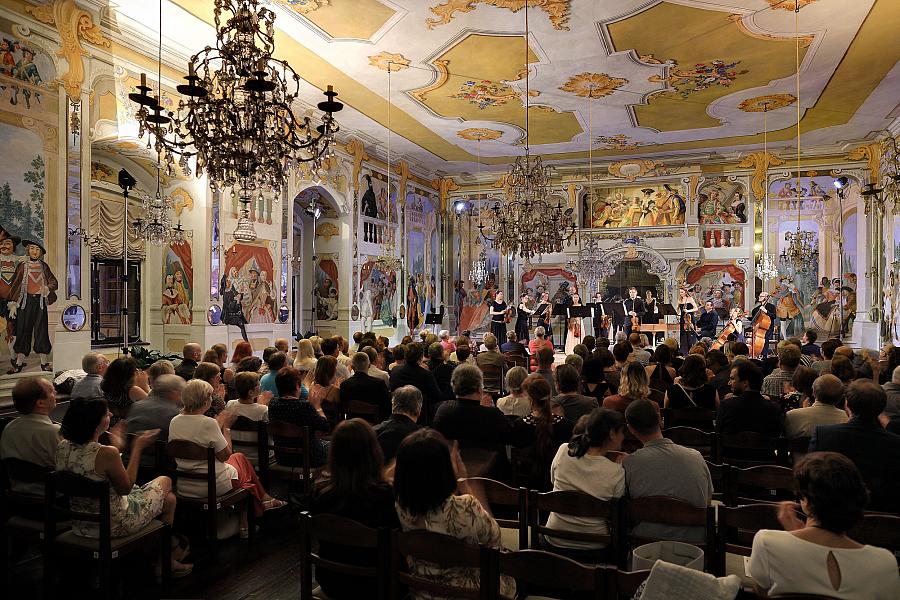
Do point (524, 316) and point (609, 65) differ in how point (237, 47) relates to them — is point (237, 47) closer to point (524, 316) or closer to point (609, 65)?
point (609, 65)

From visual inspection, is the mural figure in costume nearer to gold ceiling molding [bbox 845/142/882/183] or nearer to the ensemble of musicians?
the ensemble of musicians

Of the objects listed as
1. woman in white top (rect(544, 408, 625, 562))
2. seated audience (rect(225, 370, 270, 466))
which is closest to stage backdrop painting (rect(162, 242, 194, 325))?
seated audience (rect(225, 370, 270, 466))

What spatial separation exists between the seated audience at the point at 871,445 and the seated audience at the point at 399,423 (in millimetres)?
2591

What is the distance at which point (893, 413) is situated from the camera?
15.7ft

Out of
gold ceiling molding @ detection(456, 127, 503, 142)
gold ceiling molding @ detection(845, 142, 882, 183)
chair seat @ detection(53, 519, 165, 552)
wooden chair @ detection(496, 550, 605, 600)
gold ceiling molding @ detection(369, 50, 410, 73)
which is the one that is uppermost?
gold ceiling molding @ detection(456, 127, 503, 142)

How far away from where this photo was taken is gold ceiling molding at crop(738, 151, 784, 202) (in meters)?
17.0

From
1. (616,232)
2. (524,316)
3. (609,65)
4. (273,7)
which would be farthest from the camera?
(616,232)

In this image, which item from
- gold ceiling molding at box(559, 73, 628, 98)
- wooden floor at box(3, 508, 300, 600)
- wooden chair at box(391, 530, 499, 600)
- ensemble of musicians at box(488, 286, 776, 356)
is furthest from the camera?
ensemble of musicians at box(488, 286, 776, 356)

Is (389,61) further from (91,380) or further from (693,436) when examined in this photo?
(693,436)

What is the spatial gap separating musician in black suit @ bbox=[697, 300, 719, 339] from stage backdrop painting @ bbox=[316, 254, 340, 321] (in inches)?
379

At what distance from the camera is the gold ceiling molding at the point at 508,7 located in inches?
327

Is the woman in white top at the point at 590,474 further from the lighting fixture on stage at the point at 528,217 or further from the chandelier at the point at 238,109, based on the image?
the lighting fixture on stage at the point at 528,217

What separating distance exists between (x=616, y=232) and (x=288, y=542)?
52.7ft

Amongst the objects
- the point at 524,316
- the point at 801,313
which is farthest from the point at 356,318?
the point at 801,313
